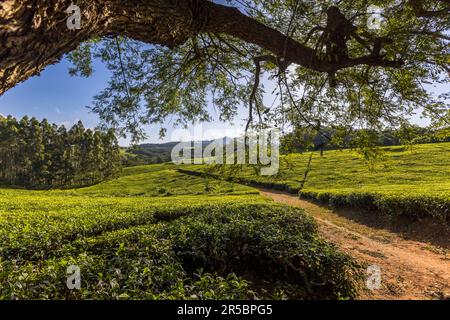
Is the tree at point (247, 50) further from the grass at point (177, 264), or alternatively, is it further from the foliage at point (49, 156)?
the foliage at point (49, 156)

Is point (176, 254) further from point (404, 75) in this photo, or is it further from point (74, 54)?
point (404, 75)

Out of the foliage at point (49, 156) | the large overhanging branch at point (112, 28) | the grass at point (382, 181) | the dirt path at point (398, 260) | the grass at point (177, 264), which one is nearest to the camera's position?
the large overhanging branch at point (112, 28)

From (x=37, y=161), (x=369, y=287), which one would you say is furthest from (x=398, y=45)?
(x=37, y=161)

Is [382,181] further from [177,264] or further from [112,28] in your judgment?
[112,28]

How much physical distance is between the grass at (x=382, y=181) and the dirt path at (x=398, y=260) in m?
2.12

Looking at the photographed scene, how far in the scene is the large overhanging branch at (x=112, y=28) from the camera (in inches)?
83.3

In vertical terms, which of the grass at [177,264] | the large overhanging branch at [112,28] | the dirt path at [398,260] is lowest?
the dirt path at [398,260]

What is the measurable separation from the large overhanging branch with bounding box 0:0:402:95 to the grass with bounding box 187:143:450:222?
2341 mm

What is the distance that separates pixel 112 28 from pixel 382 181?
96.1ft

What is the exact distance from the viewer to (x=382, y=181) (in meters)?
26.5

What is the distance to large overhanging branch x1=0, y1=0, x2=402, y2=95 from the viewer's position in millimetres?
2115

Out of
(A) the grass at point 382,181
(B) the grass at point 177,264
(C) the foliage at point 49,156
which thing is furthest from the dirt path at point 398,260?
(C) the foliage at point 49,156

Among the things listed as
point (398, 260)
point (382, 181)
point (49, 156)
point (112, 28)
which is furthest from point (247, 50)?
point (49, 156)
